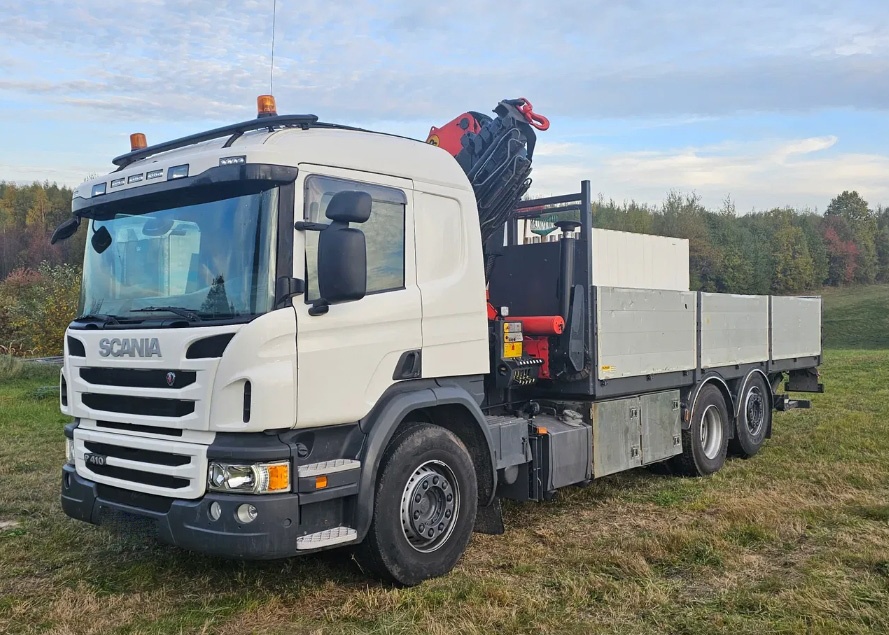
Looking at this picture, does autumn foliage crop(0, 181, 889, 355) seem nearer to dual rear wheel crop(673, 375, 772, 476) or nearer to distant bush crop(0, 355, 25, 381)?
distant bush crop(0, 355, 25, 381)

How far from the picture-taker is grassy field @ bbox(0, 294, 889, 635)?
173 inches

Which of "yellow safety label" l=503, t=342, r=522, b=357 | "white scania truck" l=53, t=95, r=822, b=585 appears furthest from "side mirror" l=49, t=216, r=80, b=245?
"yellow safety label" l=503, t=342, r=522, b=357

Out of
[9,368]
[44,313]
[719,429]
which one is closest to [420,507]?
[719,429]

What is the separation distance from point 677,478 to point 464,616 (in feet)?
15.4

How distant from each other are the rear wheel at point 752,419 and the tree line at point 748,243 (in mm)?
46218

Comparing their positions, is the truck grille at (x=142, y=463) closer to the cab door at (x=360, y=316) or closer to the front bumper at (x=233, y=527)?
the front bumper at (x=233, y=527)

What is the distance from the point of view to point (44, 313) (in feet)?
102

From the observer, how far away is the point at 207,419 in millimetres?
4238

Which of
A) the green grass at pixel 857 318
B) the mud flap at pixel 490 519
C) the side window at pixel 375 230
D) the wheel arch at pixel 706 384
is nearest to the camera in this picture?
the side window at pixel 375 230

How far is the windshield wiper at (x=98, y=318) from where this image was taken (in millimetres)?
4836

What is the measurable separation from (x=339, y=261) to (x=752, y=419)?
7073 millimetres

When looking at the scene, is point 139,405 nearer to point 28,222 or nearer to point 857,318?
point 857,318

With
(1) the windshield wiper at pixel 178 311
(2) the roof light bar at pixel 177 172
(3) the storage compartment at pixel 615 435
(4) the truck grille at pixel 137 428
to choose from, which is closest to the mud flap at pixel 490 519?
(3) the storage compartment at pixel 615 435

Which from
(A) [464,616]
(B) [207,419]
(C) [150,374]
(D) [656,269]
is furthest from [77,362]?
(D) [656,269]
